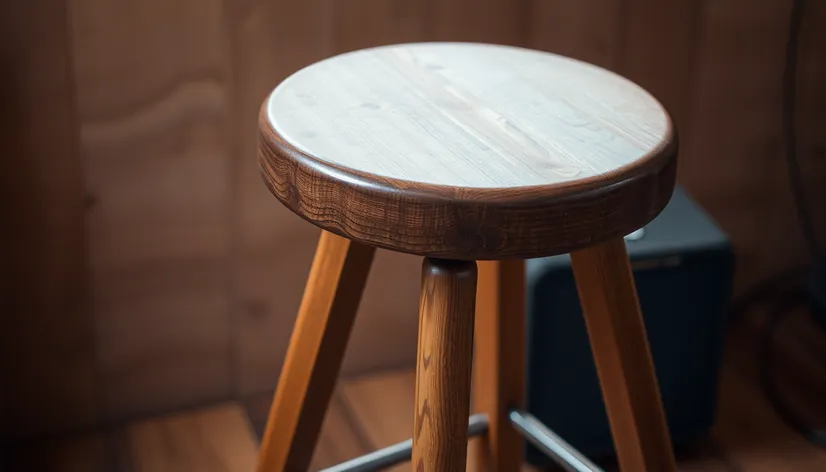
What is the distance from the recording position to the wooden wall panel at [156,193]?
4.00 feet

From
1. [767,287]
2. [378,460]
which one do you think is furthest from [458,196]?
[767,287]

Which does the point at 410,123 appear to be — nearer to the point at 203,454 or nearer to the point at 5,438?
the point at 203,454

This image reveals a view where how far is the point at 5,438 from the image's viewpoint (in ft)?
4.41

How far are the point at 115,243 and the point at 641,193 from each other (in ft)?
2.64

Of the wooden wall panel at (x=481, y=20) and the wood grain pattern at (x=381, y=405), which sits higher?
the wooden wall panel at (x=481, y=20)

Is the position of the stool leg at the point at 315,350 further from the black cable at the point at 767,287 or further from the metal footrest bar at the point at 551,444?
the black cable at the point at 767,287

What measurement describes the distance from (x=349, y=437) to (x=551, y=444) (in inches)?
16.8

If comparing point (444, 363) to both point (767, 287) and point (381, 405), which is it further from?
point (767, 287)

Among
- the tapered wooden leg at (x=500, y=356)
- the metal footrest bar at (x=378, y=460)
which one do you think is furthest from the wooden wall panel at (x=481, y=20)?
the metal footrest bar at (x=378, y=460)

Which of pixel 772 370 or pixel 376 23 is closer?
pixel 376 23

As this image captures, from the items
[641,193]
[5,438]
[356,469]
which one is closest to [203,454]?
[5,438]

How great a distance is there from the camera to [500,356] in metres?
1.08

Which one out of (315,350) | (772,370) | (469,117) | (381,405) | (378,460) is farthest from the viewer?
(772,370)

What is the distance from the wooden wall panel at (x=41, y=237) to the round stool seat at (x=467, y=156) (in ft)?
1.47
